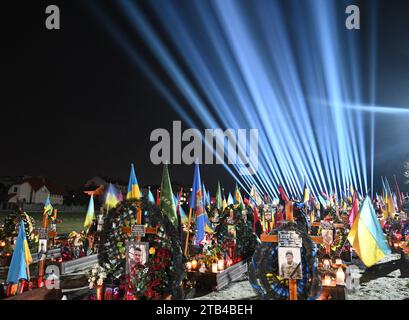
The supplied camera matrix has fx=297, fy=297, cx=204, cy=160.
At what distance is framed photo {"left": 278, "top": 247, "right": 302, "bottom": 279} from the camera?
6.98 meters

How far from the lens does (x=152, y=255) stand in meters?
8.77

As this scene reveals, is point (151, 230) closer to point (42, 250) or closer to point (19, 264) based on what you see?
point (19, 264)

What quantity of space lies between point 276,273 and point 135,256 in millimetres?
3932

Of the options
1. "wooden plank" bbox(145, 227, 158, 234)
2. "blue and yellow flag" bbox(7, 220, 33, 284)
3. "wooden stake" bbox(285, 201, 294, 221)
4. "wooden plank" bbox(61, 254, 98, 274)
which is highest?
"wooden stake" bbox(285, 201, 294, 221)

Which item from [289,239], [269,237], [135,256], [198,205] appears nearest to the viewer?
[289,239]

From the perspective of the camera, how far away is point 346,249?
49.5 feet

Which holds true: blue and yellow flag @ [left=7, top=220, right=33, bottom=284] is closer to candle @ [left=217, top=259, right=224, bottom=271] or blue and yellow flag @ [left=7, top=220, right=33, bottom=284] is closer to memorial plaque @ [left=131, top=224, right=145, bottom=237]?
memorial plaque @ [left=131, top=224, right=145, bottom=237]

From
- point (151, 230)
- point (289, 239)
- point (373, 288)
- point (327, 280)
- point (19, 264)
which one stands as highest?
point (151, 230)

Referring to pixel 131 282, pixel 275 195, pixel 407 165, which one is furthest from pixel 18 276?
pixel 407 165

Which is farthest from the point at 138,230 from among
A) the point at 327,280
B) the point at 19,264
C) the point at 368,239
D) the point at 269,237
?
the point at 368,239

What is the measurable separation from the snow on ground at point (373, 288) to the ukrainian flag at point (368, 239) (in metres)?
1.42

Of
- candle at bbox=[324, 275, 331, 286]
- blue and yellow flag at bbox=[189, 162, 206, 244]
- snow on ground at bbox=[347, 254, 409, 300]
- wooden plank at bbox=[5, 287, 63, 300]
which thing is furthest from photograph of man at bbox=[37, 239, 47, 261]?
snow on ground at bbox=[347, 254, 409, 300]

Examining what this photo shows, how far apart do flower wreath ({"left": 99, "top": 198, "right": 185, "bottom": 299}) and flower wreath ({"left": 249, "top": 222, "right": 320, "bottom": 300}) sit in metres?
2.22

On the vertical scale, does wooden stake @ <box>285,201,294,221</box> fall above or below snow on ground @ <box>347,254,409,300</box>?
above
